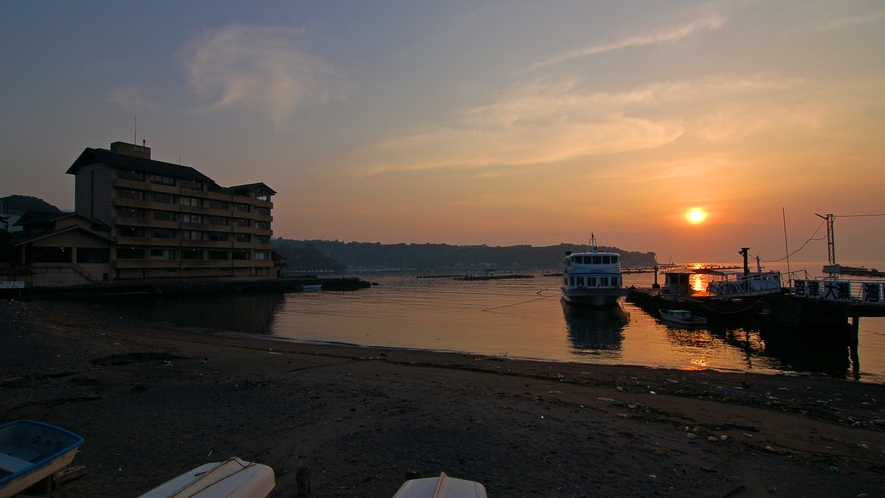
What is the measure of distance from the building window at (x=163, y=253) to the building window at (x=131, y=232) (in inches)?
130

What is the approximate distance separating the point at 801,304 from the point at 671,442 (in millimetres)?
27252

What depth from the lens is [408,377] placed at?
15.5m

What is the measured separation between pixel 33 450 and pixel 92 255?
70.0m

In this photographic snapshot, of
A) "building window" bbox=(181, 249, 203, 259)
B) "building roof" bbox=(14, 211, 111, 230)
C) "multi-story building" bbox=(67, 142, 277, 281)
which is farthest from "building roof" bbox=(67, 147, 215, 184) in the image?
"building window" bbox=(181, 249, 203, 259)

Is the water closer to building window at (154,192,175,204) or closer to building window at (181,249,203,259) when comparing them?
building window at (181,249,203,259)

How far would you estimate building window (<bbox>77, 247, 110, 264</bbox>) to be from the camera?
6138 cm

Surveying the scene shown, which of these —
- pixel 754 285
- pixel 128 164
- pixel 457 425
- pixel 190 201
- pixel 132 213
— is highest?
pixel 128 164

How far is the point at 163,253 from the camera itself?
7338 centimetres

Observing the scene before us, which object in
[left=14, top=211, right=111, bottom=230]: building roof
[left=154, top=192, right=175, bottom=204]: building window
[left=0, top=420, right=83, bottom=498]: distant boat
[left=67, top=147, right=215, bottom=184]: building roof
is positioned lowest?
[left=0, top=420, right=83, bottom=498]: distant boat

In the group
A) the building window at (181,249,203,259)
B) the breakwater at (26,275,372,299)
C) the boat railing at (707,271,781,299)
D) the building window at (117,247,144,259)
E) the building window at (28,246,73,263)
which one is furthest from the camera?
the building window at (181,249,203,259)

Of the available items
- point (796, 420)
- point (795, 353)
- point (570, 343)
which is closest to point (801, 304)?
point (795, 353)

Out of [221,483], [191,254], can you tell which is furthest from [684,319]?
[191,254]

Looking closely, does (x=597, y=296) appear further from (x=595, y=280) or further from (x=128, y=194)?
(x=128, y=194)

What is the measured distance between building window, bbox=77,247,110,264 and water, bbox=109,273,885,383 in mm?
16358
